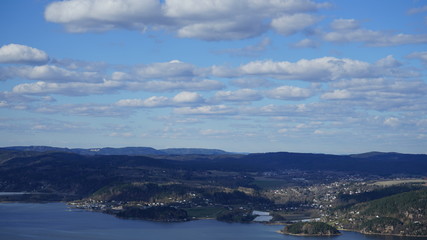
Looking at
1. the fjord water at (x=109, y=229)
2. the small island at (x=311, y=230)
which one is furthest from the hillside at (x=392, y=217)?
the small island at (x=311, y=230)

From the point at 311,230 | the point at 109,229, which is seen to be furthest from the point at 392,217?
the point at 109,229

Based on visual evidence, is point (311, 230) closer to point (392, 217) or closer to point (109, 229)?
point (392, 217)

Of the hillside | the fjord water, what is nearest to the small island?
the fjord water

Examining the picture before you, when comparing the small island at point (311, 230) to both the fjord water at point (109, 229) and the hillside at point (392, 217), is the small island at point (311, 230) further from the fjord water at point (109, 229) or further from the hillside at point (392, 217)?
the hillside at point (392, 217)

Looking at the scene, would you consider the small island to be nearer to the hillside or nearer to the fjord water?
the fjord water

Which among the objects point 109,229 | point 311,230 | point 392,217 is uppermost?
point 392,217
